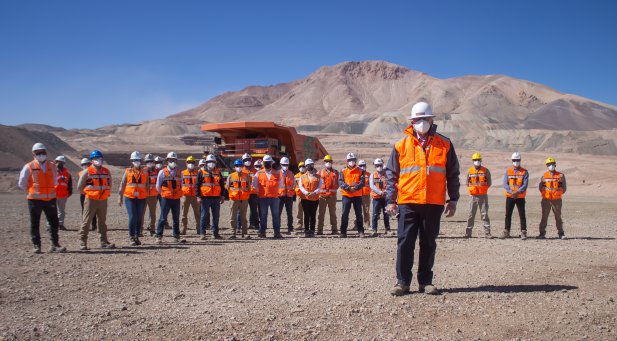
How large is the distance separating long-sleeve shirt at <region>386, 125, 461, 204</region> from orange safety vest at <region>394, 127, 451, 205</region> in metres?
0.09

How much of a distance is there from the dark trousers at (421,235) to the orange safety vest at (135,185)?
678cm

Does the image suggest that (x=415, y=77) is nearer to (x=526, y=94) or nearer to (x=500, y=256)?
(x=526, y=94)

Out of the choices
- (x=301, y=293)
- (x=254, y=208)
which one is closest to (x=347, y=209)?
(x=254, y=208)

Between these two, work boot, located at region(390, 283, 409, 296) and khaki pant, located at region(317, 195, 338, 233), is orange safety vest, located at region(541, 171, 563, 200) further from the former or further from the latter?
work boot, located at region(390, 283, 409, 296)

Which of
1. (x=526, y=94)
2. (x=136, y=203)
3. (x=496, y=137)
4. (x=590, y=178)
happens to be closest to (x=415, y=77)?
(x=526, y=94)

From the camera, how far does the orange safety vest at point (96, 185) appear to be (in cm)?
1002

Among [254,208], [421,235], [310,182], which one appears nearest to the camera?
[421,235]

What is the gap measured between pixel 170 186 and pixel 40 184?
269cm

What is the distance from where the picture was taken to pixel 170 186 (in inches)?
452

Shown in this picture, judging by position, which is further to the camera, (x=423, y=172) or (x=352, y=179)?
(x=352, y=179)

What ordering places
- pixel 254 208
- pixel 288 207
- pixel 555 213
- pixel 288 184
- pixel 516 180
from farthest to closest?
pixel 254 208 → pixel 288 207 → pixel 288 184 → pixel 516 180 → pixel 555 213

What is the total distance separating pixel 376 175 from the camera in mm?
13188

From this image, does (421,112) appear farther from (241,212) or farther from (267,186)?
(241,212)

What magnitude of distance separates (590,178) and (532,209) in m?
18.0
